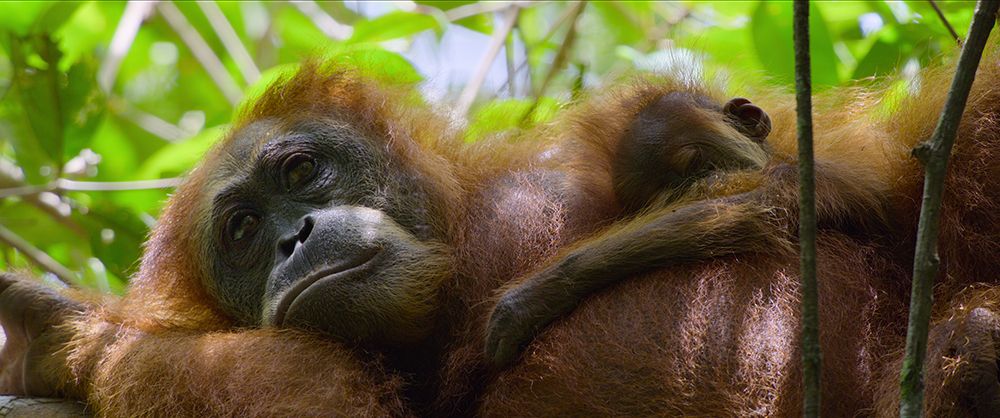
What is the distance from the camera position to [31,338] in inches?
139

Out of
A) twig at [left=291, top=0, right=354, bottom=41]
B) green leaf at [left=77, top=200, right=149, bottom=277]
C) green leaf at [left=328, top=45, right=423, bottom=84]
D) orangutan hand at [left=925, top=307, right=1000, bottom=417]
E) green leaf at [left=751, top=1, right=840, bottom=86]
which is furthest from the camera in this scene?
twig at [left=291, top=0, right=354, bottom=41]

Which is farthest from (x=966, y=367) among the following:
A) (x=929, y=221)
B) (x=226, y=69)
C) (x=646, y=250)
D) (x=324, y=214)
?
(x=226, y=69)

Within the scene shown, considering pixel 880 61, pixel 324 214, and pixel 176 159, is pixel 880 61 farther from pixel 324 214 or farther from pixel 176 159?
pixel 176 159

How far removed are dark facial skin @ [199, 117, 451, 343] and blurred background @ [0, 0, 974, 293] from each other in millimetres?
681

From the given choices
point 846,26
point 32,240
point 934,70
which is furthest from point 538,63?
point 934,70

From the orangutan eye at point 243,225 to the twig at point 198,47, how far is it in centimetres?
310

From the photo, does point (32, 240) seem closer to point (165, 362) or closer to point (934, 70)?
point (165, 362)

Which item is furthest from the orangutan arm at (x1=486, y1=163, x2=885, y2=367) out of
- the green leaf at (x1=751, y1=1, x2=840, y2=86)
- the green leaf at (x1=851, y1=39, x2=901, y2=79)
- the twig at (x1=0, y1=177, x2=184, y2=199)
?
the twig at (x1=0, y1=177, x2=184, y2=199)

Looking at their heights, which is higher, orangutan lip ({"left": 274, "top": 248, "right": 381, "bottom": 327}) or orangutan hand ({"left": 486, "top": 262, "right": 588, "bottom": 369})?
orangutan lip ({"left": 274, "top": 248, "right": 381, "bottom": 327})

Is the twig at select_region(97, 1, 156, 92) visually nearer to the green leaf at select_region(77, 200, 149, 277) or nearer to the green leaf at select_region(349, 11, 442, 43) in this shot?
the green leaf at select_region(77, 200, 149, 277)

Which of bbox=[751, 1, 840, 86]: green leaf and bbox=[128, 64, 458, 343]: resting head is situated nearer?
bbox=[128, 64, 458, 343]: resting head

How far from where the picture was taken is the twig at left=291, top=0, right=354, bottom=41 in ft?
24.3

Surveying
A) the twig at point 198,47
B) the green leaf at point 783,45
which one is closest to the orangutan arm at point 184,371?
the green leaf at point 783,45

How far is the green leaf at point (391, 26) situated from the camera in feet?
18.3
